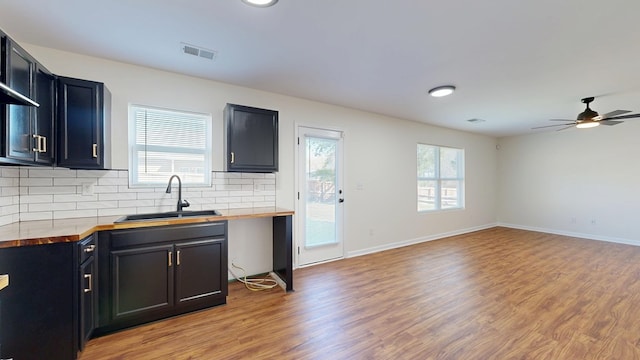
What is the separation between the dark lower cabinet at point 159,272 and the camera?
2150mm

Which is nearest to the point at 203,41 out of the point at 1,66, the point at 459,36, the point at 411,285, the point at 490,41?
the point at 1,66

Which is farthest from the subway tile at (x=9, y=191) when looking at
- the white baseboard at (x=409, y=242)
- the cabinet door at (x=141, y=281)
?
the white baseboard at (x=409, y=242)

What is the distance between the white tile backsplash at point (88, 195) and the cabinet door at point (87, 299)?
2.47ft

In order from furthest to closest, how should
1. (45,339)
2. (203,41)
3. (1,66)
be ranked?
(203,41) → (45,339) → (1,66)

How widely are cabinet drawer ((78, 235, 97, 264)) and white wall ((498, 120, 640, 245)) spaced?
8233 mm

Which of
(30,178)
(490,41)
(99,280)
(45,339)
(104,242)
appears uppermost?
(490,41)

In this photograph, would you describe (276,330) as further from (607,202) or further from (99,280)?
(607,202)

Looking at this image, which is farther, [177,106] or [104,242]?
[177,106]

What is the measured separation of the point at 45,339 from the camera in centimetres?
176

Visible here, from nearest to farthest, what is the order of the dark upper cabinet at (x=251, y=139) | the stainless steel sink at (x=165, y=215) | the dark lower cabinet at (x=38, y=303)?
the dark lower cabinet at (x=38, y=303)
the stainless steel sink at (x=165, y=215)
the dark upper cabinet at (x=251, y=139)

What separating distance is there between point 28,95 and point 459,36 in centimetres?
324

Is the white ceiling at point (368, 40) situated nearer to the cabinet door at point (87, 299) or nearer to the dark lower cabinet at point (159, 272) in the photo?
the dark lower cabinet at point (159, 272)

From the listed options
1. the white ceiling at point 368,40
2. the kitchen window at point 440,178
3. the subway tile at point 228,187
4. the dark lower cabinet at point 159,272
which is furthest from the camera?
the kitchen window at point 440,178

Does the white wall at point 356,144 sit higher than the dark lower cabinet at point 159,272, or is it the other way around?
the white wall at point 356,144
